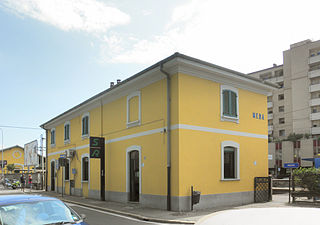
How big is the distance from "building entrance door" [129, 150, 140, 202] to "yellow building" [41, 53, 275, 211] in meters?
0.05

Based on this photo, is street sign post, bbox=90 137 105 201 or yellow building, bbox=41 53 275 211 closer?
yellow building, bbox=41 53 275 211

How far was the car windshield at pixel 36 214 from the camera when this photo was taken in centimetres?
566

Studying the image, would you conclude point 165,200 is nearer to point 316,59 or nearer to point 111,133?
point 111,133

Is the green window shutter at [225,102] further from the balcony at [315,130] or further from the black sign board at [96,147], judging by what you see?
the balcony at [315,130]

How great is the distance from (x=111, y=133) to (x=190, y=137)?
21.9 feet

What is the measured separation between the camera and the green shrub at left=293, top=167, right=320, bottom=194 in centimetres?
1563

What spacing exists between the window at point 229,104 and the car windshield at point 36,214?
11.2m

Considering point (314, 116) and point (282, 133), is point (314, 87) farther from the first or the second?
point (282, 133)

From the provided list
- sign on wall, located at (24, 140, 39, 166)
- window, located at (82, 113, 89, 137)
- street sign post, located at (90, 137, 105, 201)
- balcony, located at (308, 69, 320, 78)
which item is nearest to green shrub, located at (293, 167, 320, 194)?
street sign post, located at (90, 137, 105, 201)

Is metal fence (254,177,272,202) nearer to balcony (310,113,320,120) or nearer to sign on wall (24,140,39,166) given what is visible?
sign on wall (24,140,39,166)

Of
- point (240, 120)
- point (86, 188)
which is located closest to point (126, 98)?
point (240, 120)

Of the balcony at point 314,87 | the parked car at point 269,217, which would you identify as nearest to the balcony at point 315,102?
the balcony at point 314,87

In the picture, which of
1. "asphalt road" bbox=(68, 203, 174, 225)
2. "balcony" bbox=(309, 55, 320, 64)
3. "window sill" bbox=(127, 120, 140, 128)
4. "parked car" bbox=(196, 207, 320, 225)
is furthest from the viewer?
"balcony" bbox=(309, 55, 320, 64)

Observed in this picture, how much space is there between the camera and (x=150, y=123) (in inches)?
635
